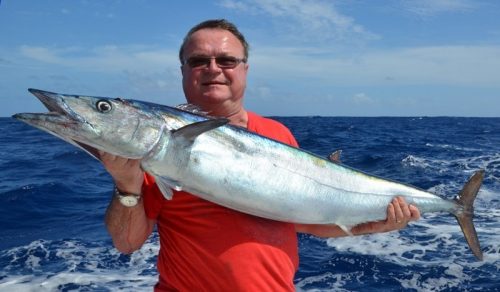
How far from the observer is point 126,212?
2803 mm

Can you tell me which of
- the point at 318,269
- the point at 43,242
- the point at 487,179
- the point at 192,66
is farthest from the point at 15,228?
the point at 487,179

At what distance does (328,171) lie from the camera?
10.5ft

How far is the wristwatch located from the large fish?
0.71 feet

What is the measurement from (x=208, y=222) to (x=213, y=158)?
378mm

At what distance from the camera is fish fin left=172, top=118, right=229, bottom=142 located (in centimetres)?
250

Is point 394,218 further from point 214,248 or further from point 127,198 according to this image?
point 127,198

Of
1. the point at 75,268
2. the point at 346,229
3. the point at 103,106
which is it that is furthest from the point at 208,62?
the point at 75,268

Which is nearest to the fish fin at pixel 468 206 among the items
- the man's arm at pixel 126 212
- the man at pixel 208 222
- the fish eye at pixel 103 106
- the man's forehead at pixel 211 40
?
the man at pixel 208 222

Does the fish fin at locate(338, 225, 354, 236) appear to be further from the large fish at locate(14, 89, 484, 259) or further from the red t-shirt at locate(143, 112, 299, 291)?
the red t-shirt at locate(143, 112, 299, 291)

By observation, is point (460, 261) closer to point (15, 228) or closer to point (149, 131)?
point (149, 131)

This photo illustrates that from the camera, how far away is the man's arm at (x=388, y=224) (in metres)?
3.42

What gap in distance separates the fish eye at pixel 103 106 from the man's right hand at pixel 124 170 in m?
0.22

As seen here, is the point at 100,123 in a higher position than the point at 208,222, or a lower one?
higher

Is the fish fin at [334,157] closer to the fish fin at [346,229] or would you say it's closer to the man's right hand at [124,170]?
the fish fin at [346,229]
